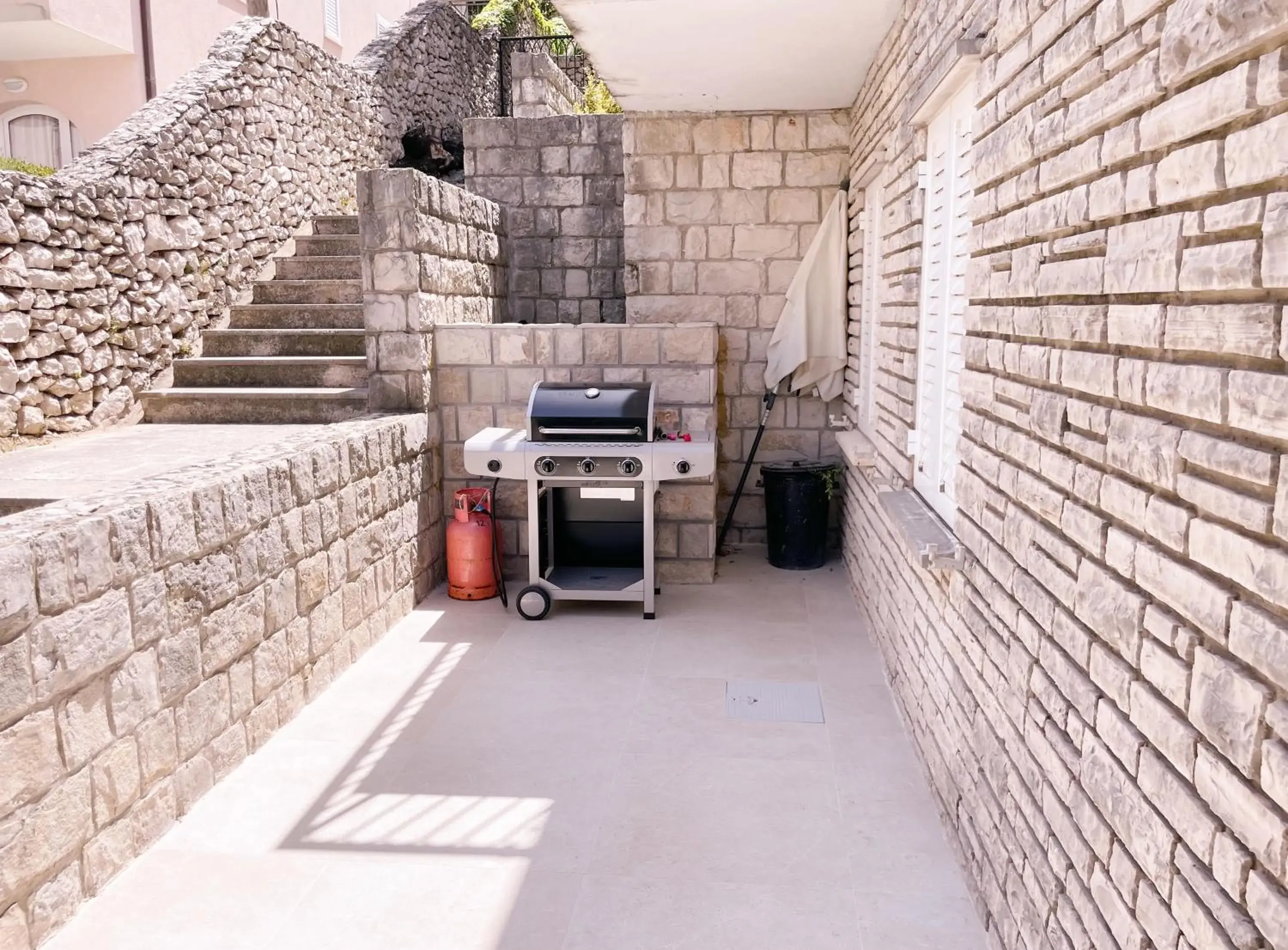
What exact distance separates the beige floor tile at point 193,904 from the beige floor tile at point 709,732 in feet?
4.60

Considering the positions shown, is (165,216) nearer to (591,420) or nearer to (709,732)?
(591,420)

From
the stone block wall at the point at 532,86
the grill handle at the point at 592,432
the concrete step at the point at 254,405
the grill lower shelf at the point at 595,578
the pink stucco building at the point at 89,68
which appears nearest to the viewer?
the grill handle at the point at 592,432

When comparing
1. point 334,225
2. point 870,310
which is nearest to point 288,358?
point 334,225

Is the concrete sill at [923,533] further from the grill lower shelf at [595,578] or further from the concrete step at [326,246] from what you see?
the concrete step at [326,246]

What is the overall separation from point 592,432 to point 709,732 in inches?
77.3

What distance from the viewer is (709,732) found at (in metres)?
4.05

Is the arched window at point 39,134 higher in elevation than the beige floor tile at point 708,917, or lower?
higher

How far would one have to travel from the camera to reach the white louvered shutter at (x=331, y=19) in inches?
558

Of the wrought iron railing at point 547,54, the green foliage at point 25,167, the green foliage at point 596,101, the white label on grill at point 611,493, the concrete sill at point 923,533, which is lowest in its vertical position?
the white label on grill at point 611,493

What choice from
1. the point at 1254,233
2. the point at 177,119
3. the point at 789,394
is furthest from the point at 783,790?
the point at 177,119

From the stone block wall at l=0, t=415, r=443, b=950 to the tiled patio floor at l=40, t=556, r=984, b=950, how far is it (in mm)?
167

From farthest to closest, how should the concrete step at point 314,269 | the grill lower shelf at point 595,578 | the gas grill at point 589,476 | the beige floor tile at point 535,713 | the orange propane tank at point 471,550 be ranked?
the concrete step at point 314,269
the orange propane tank at point 471,550
the grill lower shelf at point 595,578
the gas grill at point 589,476
the beige floor tile at point 535,713

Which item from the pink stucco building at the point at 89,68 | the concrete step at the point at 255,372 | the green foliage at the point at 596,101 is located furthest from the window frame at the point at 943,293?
the pink stucco building at the point at 89,68

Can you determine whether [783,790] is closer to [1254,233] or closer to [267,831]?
[267,831]
